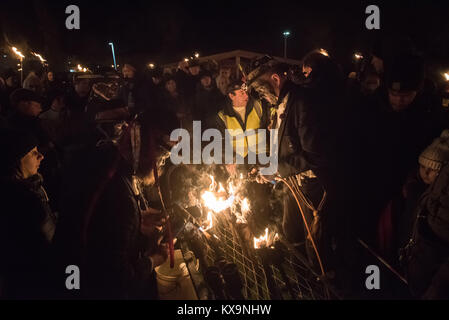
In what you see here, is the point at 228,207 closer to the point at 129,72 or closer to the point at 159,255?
the point at 159,255

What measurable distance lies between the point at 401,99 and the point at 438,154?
33.8 inches

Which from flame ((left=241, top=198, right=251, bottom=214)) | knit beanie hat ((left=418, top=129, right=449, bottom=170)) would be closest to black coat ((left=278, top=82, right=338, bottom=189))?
knit beanie hat ((left=418, top=129, right=449, bottom=170))

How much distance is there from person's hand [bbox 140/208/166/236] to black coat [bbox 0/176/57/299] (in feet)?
2.84

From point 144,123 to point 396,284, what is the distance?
3.57 metres

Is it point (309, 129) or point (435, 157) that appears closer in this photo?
point (435, 157)

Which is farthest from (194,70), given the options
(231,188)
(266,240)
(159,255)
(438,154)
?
(438,154)

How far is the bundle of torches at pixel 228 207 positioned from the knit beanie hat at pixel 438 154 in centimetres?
226

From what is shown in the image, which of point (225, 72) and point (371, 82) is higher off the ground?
point (225, 72)

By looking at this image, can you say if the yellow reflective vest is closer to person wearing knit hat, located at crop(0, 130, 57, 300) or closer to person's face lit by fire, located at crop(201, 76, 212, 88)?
person's face lit by fire, located at crop(201, 76, 212, 88)

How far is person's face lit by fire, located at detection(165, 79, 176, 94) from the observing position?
805cm

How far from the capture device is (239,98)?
17.3 feet

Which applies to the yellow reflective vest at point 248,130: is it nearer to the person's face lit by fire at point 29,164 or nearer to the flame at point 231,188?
the flame at point 231,188

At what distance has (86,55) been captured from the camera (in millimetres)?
22500
